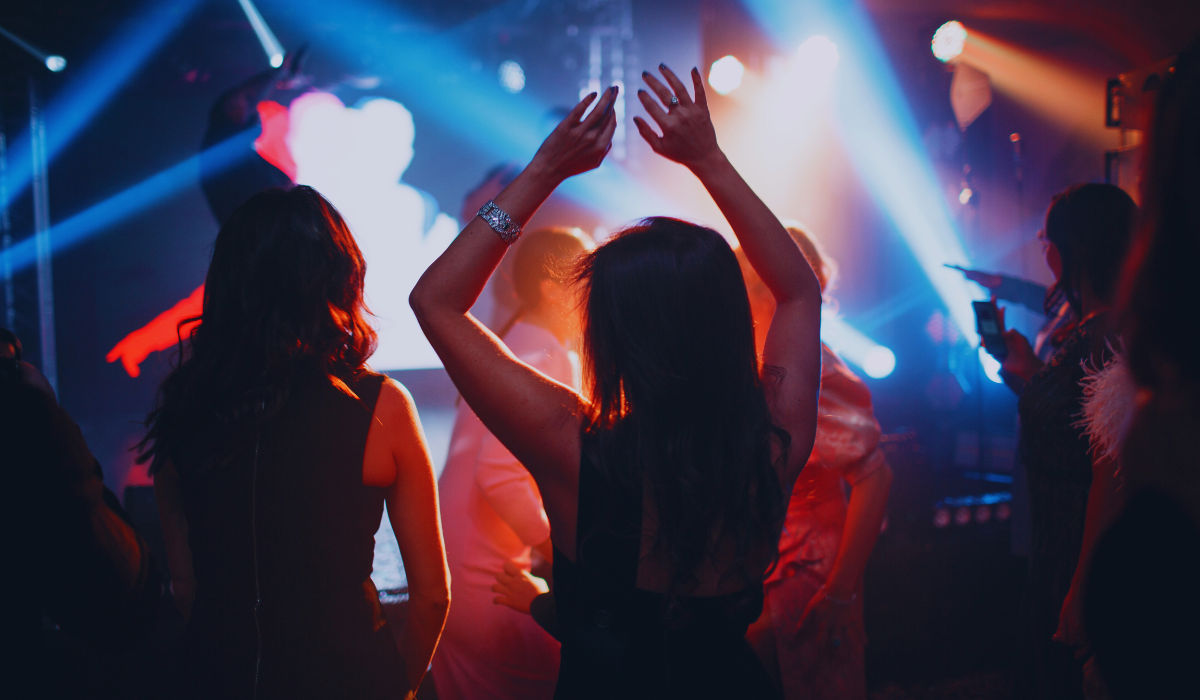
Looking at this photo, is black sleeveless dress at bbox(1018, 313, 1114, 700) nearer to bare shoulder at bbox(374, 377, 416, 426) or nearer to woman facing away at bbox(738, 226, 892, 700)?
woman facing away at bbox(738, 226, 892, 700)

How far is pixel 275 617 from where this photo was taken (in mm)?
1044

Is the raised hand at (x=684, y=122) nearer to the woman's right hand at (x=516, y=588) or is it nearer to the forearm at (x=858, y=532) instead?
A: the forearm at (x=858, y=532)

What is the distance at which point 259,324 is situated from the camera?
1102mm

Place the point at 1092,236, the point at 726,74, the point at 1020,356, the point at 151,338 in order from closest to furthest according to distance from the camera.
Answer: the point at 1092,236 → the point at 1020,356 → the point at 151,338 → the point at 726,74

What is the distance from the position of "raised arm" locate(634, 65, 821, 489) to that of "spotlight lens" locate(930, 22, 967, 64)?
4.93m

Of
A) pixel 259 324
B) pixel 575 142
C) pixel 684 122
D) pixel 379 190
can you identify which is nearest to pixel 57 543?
pixel 259 324

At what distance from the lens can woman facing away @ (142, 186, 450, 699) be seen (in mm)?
1047

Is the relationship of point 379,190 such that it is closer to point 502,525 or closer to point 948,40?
point 502,525

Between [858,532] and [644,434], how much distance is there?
106 centimetres

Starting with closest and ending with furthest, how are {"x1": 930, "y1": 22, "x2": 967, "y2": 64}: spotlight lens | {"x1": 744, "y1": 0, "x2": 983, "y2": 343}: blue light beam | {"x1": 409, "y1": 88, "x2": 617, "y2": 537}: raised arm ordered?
{"x1": 409, "y1": 88, "x2": 617, "y2": 537}: raised arm, {"x1": 930, "y1": 22, "x2": 967, "y2": 64}: spotlight lens, {"x1": 744, "y1": 0, "x2": 983, "y2": 343}: blue light beam

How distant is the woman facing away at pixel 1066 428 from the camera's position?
5.23ft

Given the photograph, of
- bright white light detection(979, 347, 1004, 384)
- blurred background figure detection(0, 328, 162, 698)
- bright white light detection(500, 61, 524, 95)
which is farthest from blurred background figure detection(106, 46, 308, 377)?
bright white light detection(979, 347, 1004, 384)

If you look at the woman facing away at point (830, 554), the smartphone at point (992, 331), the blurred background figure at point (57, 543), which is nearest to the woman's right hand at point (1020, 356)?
the smartphone at point (992, 331)

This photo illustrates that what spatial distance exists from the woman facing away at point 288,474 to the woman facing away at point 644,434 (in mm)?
354
